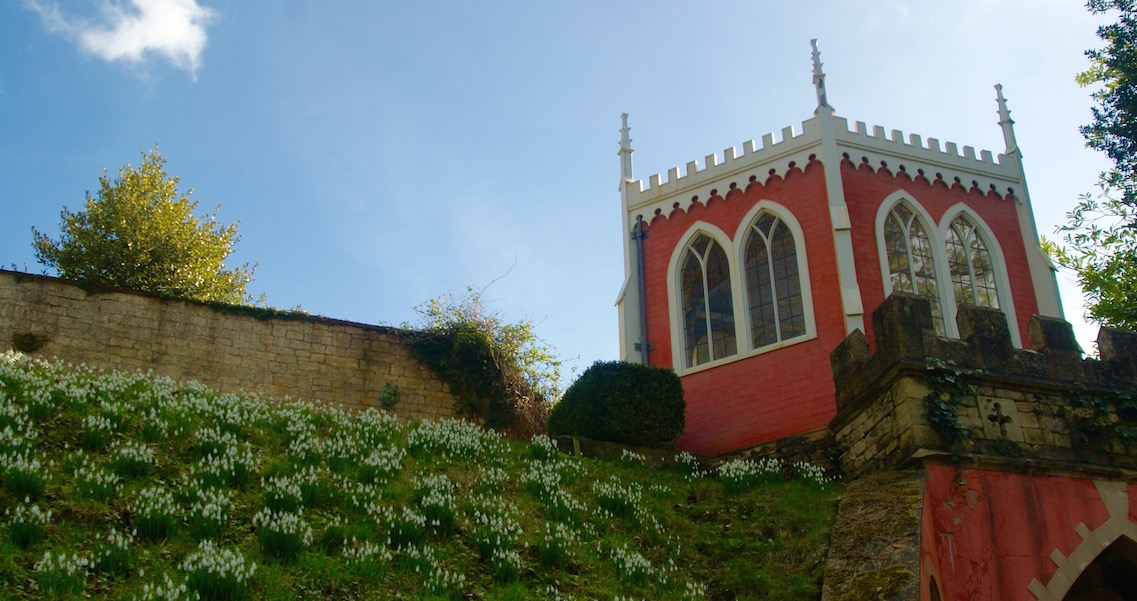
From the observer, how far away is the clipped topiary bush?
14.4 m

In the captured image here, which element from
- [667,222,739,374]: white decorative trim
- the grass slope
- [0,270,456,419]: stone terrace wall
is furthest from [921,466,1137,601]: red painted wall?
[0,270,456,419]: stone terrace wall

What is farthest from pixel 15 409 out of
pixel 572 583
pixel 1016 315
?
pixel 1016 315

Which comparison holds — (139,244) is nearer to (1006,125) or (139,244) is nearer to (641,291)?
(641,291)

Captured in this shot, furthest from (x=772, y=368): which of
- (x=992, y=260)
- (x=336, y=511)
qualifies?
(x=336, y=511)

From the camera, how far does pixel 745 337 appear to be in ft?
56.1

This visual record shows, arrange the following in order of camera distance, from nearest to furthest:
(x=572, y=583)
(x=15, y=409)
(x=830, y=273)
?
(x=572, y=583) < (x=15, y=409) < (x=830, y=273)

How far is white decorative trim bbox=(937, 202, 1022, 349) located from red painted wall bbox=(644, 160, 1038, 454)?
0.42 feet

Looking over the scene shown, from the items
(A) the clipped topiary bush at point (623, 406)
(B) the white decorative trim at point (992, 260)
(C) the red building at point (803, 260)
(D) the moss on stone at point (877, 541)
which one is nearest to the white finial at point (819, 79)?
(C) the red building at point (803, 260)

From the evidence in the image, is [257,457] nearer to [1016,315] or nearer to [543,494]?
[543,494]

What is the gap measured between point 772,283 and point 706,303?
1273mm

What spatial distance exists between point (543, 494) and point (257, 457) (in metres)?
2.92

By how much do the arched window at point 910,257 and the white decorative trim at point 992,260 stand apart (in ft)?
0.73

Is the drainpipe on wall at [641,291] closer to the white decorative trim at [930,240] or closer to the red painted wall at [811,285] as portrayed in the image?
the red painted wall at [811,285]

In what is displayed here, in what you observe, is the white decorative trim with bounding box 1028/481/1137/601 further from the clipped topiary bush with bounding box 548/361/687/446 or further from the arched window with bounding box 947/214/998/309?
the arched window with bounding box 947/214/998/309
